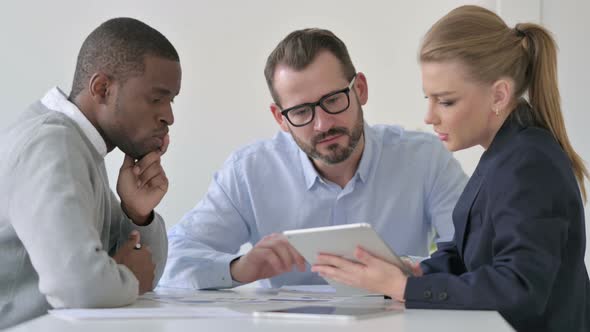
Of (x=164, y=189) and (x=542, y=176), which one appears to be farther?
(x=164, y=189)

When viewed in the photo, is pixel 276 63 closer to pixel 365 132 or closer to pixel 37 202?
pixel 365 132

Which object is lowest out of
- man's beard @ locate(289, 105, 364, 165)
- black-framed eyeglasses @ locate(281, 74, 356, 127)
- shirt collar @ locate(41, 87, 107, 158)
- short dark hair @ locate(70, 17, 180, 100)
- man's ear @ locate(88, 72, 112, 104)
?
man's beard @ locate(289, 105, 364, 165)

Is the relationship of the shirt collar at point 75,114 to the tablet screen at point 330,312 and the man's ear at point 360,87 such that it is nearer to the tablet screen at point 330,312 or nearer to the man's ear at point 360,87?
the tablet screen at point 330,312

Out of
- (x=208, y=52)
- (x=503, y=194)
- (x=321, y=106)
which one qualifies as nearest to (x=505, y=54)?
(x=503, y=194)

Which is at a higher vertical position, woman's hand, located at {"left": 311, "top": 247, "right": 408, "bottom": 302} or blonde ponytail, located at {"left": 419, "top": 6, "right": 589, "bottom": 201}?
blonde ponytail, located at {"left": 419, "top": 6, "right": 589, "bottom": 201}

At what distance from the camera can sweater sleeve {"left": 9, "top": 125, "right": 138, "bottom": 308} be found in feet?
5.10

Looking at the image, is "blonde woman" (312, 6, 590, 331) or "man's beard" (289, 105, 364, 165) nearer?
"blonde woman" (312, 6, 590, 331)

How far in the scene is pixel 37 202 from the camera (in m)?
1.59

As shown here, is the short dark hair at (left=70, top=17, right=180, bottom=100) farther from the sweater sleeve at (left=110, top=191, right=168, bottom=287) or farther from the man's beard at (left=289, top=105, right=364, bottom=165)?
the man's beard at (left=289, top=105, right=364, bottom=165)

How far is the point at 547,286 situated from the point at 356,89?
4.09 ft

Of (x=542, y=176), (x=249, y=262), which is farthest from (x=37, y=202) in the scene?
(x=542, y=176)

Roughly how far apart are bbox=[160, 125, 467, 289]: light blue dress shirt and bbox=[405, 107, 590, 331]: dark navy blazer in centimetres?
88

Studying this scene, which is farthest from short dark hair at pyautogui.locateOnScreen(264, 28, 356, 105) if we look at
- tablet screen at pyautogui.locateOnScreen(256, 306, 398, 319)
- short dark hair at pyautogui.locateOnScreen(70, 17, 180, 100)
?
tablet screen at pyautogui.locateOnScreen(256, 306, 398, 319)

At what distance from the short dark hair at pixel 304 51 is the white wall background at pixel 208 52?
1.45 metres
